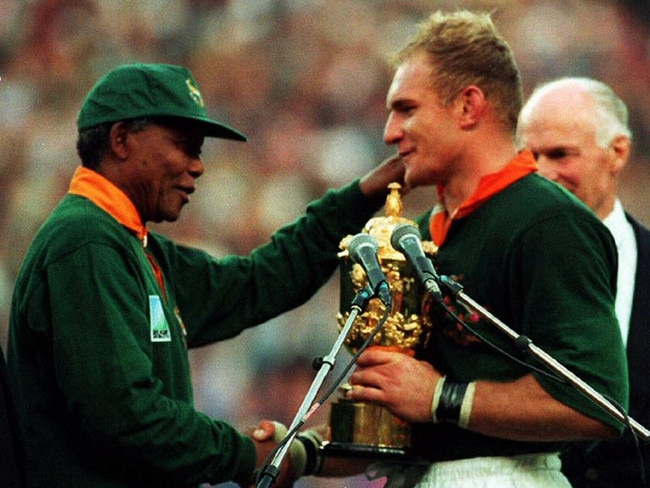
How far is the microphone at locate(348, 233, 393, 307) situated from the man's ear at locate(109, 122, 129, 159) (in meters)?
0.94

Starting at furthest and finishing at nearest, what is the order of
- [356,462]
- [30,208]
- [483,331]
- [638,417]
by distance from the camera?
[30,208] < [638,417] < [356,462] < [483,331]

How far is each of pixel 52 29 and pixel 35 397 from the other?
4.60 m

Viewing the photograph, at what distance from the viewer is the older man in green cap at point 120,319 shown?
3.47 meters

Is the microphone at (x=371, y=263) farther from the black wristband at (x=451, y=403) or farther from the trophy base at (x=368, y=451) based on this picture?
the trophy base at (x=368, y=451)

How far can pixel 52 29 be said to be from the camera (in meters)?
7.80

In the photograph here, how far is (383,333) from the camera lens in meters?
3.58

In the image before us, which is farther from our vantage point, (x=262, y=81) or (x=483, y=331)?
(x=262, y=81)

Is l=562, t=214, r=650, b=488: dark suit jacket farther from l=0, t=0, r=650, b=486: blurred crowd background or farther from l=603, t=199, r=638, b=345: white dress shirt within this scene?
l=0, t=0, r=650, b=486: blurred crowd background

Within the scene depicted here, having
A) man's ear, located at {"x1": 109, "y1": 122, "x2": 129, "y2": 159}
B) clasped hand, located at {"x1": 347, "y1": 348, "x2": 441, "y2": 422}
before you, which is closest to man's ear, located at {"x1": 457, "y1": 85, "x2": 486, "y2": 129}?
clasped hand, located at {"x1": 347, "y1": 348, "x2": 441, "y2": 422}

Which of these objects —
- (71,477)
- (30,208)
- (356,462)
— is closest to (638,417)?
(356,462)

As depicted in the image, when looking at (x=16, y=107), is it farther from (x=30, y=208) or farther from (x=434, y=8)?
(x=434, y=8)

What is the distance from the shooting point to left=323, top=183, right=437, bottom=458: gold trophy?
3.54 meters

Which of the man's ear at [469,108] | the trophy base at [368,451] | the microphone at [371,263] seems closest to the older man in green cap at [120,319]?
the trophy base at [368,451]

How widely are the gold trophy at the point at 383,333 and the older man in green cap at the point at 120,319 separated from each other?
337mm
